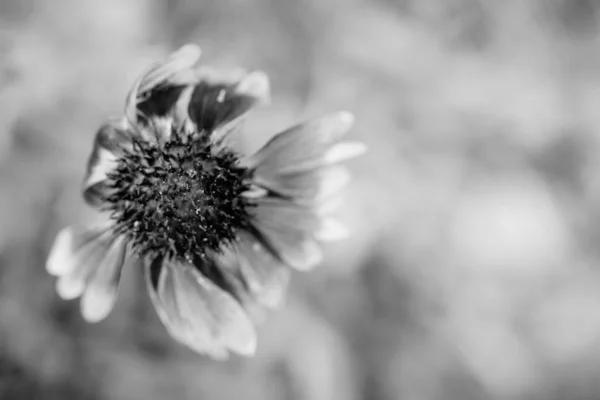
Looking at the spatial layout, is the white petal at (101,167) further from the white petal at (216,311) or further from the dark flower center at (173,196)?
the white petal at (216,311)

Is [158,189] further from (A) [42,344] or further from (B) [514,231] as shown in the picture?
(B) [514,231]

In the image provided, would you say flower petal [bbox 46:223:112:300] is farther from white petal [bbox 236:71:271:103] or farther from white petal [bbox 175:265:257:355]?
white petal [bbox 236:71:271:103]

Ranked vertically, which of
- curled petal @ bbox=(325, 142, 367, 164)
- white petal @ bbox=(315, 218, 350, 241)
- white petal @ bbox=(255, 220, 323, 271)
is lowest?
white petal @ bbox=(255, 220, 323, 271)

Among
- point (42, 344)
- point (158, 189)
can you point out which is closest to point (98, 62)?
point (158, 189)

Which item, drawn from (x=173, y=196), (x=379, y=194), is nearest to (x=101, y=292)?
(x=173, y=196)

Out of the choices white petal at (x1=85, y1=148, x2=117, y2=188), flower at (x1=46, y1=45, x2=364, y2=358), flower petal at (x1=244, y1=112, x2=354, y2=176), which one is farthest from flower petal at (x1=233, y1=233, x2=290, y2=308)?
white petal at (x1=85, y1=148, x2=117, y2=188)
